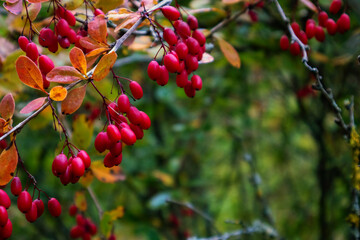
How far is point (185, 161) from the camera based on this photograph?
8.38 feet

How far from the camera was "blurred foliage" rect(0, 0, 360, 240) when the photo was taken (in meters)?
1.55

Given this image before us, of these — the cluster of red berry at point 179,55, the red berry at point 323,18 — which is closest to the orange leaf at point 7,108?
the cluster of red berry at point 179,55

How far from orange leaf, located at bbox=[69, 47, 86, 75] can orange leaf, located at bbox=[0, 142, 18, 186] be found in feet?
0.61

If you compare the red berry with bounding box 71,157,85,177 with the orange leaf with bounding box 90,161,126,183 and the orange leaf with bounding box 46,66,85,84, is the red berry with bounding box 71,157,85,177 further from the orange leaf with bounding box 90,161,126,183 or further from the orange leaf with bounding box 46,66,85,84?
the orange leaf with bounding box 90,161,126,183

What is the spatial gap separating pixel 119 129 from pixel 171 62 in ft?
0.55

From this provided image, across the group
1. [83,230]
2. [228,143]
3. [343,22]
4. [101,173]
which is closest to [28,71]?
[101,173]

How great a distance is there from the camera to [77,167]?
2.17ft

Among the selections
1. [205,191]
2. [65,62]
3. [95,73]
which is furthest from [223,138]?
[95,73]

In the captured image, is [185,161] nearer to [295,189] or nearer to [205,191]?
[205,191]

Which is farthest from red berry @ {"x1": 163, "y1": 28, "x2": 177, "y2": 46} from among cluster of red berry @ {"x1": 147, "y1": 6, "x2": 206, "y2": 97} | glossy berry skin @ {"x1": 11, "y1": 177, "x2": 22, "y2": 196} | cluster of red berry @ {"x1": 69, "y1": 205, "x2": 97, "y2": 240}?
cluster of red berry @ {"x1": 69, "y1": 205, "x2": 97, "y2": 240}

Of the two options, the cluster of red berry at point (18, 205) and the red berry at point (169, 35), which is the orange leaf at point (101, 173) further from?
the red berry at point (169, 35)

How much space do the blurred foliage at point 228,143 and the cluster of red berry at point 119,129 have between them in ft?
1.37

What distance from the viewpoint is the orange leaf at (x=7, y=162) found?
0.64m

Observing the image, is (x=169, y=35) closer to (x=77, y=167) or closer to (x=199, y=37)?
(x=199, y=37)
